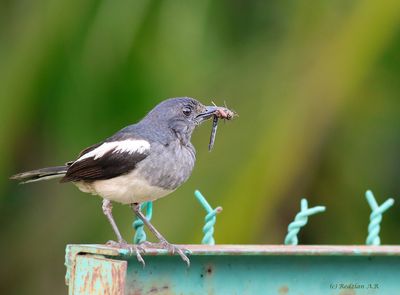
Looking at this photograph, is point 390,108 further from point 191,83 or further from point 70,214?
point 70,214

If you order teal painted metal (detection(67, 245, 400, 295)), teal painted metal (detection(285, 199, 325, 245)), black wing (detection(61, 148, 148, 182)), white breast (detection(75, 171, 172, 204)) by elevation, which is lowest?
teal painted metal (detection(67, 245, 400, 295))

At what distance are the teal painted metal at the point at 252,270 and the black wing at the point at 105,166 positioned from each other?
2.59 feet

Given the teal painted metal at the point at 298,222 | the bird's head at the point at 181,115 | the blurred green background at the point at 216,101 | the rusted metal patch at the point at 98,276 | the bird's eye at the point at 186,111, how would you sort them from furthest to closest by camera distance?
the blurred green background at the point at 216,101 → the bird's eye at the point at 186,111 → the bird's head at the point at 181,115 → the teal painted metal at the point at 298,222 → the rusted metal patch at the point at 98,276

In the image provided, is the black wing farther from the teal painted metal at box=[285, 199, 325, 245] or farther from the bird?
the teal painted metal at box=[285, 199, 325, 245]

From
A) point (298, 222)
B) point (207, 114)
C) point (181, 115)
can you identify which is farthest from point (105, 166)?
point (298, 222)

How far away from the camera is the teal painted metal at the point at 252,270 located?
2.79 meters

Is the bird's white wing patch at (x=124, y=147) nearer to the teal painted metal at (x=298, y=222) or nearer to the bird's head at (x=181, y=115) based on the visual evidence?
the bird's head at (x=181, y=115)

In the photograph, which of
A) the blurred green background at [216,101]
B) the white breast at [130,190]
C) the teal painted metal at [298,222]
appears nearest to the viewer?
the teal painted metal at [298,222]

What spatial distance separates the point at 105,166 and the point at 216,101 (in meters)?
1.42

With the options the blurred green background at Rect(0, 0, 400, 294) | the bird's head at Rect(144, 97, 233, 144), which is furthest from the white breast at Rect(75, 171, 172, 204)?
the blurred green background at Rect(0, 0, 400, 294)

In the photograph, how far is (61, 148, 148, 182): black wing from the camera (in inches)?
148

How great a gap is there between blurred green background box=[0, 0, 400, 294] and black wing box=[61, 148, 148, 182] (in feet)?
2.84

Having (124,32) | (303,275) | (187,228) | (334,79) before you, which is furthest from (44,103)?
(303,275)

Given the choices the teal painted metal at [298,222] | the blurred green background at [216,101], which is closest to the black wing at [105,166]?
the teal painted metal at [298,222]
